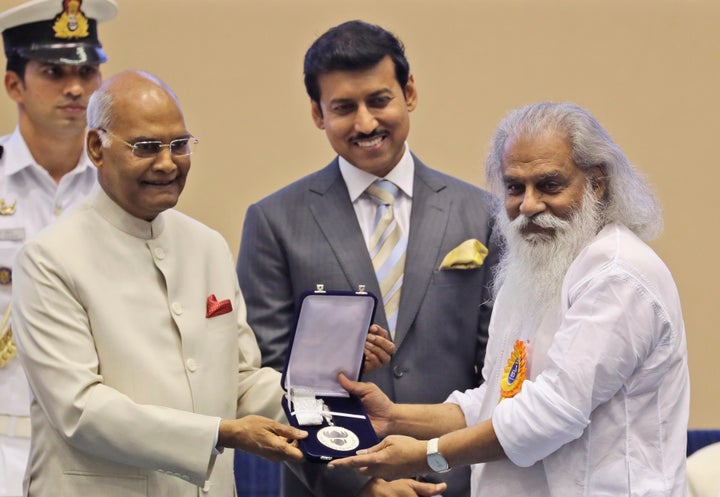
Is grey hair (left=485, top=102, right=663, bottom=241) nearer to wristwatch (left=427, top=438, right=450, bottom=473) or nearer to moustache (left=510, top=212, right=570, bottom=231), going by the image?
moustache (left=510, top=212, right=570, bottom=231)

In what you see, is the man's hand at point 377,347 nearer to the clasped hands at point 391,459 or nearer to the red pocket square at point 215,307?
the clasped hands at point 391,459

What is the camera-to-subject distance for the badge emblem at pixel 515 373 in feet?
10.1

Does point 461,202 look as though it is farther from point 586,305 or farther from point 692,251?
point 692,251

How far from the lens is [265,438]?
3.04m

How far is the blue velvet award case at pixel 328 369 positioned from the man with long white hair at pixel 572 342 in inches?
4.0

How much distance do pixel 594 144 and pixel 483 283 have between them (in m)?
0.68

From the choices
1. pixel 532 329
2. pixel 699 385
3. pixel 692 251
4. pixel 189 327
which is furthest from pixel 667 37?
pixel 189 327

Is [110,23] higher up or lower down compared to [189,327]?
higher up

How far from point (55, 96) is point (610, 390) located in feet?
7.21

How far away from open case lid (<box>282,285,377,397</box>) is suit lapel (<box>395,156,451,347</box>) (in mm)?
192

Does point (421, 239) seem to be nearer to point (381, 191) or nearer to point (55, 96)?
point (381, 191)

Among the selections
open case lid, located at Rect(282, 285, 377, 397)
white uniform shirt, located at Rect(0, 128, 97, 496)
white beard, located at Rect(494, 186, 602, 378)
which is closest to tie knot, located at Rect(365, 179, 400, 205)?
open case lid, located at Rect(282, 285, 377, 397)

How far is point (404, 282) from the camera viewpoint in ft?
11.7

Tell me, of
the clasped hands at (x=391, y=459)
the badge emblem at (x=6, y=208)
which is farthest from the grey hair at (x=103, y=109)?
the badge emblem at (x=6, y=208)
